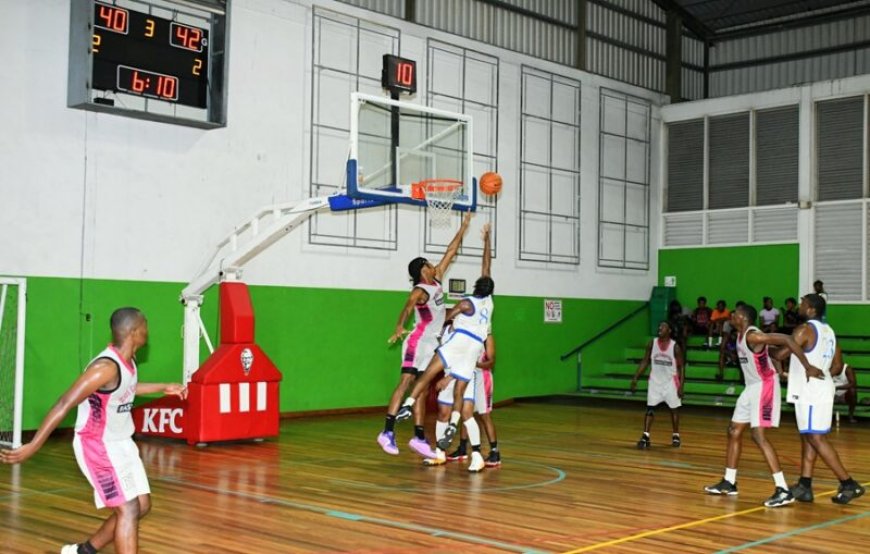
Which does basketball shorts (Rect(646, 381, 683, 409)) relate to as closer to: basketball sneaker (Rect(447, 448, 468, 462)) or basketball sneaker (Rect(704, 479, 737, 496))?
basketball sneaker (Rect(447, 448, 468, 462))

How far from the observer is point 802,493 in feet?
29.7

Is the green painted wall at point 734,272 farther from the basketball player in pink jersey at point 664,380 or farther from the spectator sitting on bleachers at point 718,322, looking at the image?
the basketball player in pink jersey at point 664,380

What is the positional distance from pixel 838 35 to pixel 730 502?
18.0 m

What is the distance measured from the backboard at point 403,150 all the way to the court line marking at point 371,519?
4.29 meters

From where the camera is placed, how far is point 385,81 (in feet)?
46.3

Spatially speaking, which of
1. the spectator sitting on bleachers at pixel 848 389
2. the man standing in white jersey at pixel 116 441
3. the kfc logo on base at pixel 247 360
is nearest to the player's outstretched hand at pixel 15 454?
the man standing in white jersey at pixel 116 441

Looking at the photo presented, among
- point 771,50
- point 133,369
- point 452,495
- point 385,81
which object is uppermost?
point 771,50

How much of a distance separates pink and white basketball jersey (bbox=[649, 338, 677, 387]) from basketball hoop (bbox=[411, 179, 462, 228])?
322 centimetres

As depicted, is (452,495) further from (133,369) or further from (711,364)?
(711,364)

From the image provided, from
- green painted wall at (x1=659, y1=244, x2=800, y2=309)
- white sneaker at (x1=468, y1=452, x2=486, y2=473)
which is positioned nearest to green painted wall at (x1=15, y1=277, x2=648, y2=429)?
green painted wall at (x1=659, y1=244, x2=800, y2=309)

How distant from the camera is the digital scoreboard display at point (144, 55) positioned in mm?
13031

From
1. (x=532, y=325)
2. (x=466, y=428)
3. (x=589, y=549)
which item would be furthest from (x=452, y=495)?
(x=532, y=325)

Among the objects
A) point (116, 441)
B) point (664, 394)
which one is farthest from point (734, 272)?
point (116, 441)

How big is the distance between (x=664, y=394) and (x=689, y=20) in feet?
45.3
